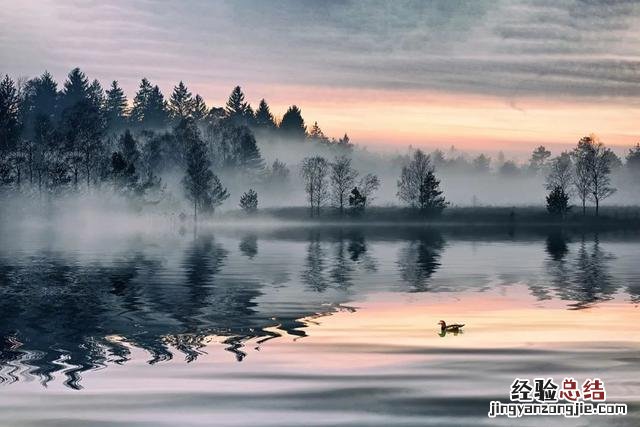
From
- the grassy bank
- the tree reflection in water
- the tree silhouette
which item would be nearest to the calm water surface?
the tree reflection in water

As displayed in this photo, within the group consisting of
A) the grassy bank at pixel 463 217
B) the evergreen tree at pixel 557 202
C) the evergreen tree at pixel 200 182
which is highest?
the evergreen tree at pixel 200 182

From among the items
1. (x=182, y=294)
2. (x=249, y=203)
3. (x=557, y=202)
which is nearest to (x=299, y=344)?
(x=182, y=294)

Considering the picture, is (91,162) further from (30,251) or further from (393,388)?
(393,388)

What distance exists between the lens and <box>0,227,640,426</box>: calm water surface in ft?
55.2

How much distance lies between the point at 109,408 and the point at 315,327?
38.8 ft

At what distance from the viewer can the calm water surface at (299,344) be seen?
16812mm

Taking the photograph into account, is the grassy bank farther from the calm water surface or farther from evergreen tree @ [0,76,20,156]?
the calm water surface

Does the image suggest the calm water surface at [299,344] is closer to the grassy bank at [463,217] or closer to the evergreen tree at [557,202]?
the evergreen tree at [557,202]

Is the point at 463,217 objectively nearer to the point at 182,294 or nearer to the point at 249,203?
the point at 249,203

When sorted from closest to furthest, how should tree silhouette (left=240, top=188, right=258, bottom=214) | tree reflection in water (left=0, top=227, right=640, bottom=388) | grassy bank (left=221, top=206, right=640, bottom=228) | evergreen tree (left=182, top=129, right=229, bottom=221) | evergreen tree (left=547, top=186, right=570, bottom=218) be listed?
tree reflection in water (left=0, top=227, right=640, bottom=388)
evergreen tree (left=182, top=129, right=229, bottom=221)
evergreen tree (left=547, top=186, right=570, bottom=218)
grassy bank (left=221, top=206, right=640, bottom=228)
tree silhouette (left=240, top=188, right=258, bottom=214)

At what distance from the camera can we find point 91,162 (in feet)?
545

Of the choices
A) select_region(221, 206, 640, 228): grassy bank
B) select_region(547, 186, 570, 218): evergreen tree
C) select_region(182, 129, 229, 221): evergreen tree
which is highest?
select_region(182, 129, 229, 221): evergreen tree

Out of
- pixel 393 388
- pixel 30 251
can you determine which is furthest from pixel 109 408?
pixel 30 251

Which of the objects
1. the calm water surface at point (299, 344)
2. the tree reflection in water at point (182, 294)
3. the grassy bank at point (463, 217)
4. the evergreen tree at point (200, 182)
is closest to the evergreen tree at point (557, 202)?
the grassy bank at point (463, 217)
